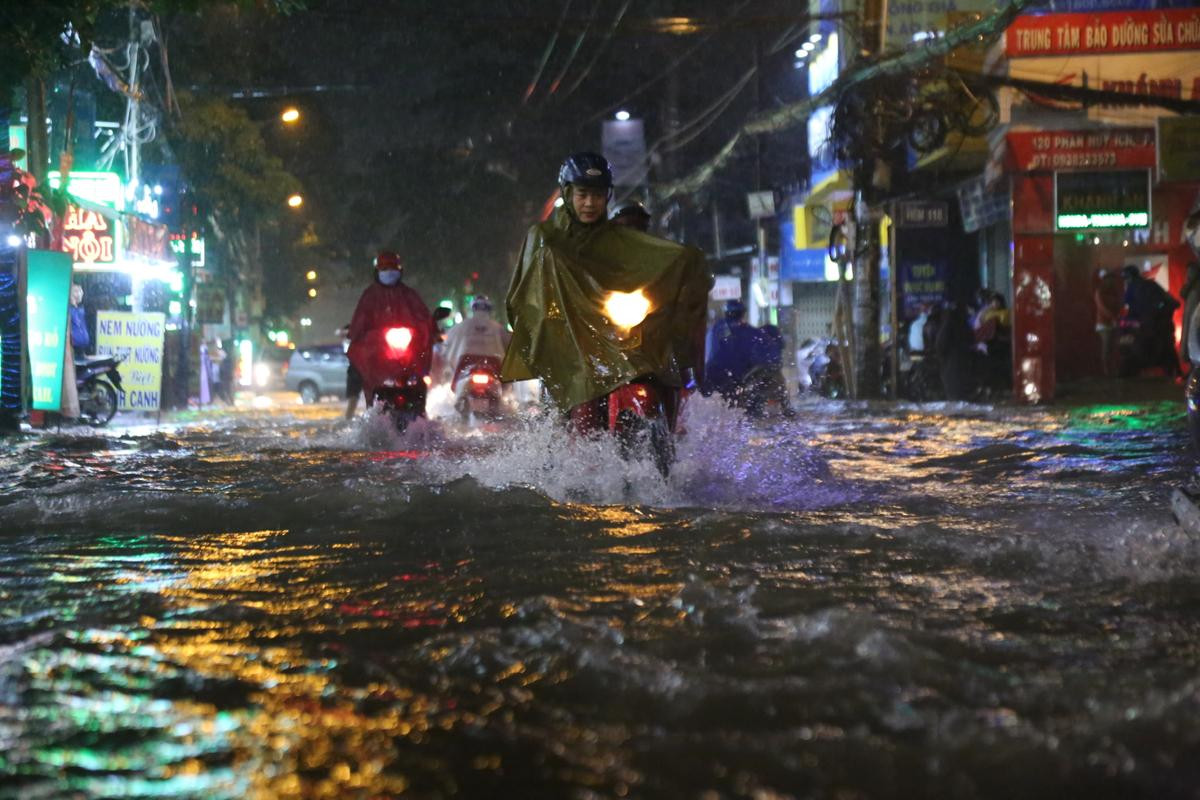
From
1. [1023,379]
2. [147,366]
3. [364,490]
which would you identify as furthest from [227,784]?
[1023,379]

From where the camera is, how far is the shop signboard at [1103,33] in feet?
58.3

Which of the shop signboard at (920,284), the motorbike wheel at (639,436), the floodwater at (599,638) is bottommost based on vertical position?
the floodwater at (599,638)

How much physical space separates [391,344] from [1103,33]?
38.7 feet

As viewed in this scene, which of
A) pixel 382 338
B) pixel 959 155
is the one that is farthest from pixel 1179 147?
pixel 382 338

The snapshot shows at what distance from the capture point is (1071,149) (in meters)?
18.8

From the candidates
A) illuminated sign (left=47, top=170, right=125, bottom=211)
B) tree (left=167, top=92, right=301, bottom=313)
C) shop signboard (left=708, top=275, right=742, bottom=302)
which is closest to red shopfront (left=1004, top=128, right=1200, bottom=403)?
shop signboard (left=708, top=275, right=742, bottom=302)

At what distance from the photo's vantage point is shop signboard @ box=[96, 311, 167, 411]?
59.7 feet

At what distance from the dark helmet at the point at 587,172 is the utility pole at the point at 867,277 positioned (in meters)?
13.3

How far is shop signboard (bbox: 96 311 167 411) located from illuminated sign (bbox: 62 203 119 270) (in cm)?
134

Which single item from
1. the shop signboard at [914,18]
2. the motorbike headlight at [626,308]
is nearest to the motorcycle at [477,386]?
the motorbike headlight at [626,308]

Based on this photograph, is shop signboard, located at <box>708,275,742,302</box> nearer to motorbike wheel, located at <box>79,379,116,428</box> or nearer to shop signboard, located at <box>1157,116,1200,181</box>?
shop signboard, located at <box>1157,116,1200,181</box>

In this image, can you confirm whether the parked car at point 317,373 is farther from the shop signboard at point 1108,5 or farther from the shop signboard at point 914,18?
the shop signboard at point 1108,5

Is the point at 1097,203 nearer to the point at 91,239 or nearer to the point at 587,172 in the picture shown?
the point at 587,172

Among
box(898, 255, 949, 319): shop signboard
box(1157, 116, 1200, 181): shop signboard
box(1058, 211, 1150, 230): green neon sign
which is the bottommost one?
box(898, 255, 949, 319): shop signboard
